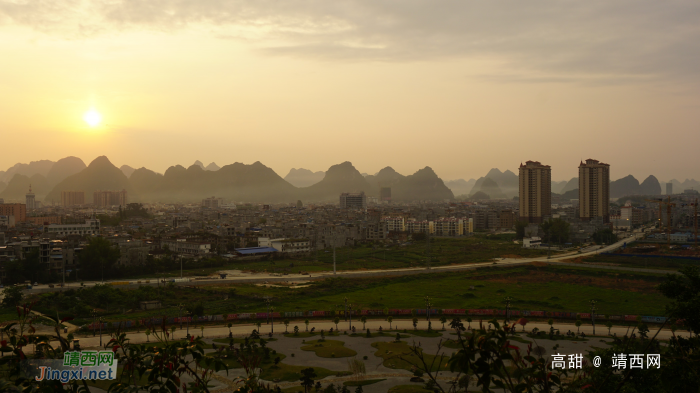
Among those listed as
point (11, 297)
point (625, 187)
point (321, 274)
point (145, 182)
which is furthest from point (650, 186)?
point (11, 297)

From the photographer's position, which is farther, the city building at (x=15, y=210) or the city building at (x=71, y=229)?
the city building at (x=15, y=210)

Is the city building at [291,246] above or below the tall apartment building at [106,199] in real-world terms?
below

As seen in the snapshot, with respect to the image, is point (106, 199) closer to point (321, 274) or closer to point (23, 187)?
point (23, 187)

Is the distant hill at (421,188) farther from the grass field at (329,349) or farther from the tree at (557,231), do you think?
the grass field at (329,349)

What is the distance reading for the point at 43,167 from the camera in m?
183

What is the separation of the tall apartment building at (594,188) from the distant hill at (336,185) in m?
93.5

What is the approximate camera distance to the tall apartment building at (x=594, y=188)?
58.3 metres

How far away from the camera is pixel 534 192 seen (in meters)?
60.4

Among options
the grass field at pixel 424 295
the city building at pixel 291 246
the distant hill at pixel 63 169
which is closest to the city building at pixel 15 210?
the city building at pixel 291 246

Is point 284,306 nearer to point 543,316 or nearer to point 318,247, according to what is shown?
point 543,316

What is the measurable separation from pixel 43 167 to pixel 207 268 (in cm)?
18589

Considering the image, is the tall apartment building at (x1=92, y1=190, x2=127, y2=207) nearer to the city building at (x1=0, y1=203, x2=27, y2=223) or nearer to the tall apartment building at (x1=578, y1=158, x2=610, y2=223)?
the city building at (x1=0, y1=203, x2=27, y2=223)

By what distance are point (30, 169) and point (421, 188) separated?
14221cm

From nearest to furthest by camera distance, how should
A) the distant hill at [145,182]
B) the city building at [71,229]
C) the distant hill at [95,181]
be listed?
the city building at [71,229] → the distant hill at [95,181] → the distant hill at [145,182]
